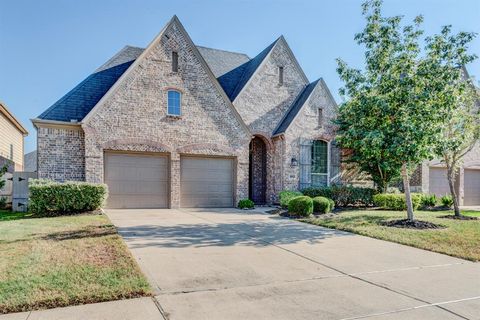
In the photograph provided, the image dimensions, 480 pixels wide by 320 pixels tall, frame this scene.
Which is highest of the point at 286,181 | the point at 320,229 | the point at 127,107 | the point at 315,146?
the point at 127,107

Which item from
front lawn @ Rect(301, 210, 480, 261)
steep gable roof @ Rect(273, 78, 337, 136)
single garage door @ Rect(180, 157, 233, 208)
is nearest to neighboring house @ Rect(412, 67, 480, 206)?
steep gable roof @ Rect(273, 78, 337, 136)

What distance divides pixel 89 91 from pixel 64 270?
11571mm

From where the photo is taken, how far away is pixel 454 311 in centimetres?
373

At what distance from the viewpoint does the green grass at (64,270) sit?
3.77 m

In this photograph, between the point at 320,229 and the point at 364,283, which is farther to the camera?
the point at 320,229

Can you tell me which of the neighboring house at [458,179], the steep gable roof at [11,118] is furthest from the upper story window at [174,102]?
the neighboring house at [458,179]

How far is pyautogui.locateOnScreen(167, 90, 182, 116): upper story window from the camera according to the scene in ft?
48.5

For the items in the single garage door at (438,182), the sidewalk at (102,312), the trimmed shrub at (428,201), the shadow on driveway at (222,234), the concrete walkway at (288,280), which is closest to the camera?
the sidewalk at (102,312)

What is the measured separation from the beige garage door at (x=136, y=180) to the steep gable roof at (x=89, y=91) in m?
2.24

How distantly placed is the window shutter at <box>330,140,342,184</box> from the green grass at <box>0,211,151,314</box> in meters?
13.4

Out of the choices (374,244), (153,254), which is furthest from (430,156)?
(153,254)

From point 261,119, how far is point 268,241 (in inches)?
445

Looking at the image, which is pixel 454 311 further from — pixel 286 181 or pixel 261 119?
pixel 261 119

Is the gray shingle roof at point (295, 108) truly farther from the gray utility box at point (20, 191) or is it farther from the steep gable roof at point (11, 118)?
the steep gable roof at point (11, 118)
